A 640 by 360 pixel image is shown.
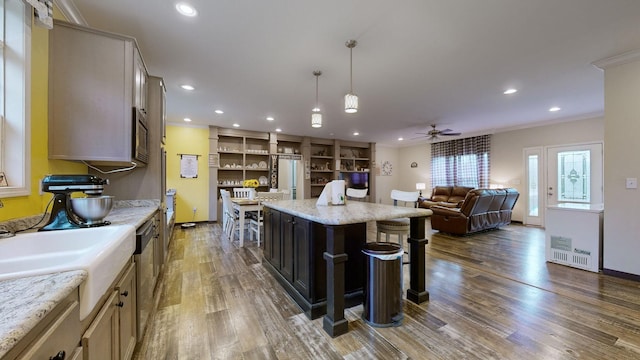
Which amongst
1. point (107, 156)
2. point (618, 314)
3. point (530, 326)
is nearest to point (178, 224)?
point (107, 156)

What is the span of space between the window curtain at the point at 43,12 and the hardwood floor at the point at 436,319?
89.3 inches

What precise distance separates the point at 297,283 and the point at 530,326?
1956 millimetres

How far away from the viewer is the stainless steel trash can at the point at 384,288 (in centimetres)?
202

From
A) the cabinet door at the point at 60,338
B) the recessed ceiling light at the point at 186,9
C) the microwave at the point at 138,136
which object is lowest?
the cabinet door at the point at 60,338

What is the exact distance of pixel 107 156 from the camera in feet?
6.70

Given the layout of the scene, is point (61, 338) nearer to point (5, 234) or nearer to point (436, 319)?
point (5, 234)

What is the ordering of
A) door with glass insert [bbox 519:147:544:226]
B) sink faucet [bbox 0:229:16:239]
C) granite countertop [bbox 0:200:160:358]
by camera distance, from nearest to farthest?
granite countertop [bbox 0:200:160:358], sink faucet [bbox 0:229:16:239], door with glass insert [bbox 519:147:544:226]

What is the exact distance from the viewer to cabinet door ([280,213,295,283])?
254cm

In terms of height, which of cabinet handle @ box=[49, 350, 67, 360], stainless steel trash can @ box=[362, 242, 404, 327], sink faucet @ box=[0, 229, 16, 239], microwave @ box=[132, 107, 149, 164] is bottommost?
stainless steel trash can @ box=[362, 242, 404, 327]

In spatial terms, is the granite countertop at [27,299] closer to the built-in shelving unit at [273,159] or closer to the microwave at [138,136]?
the microwave at [138,136]

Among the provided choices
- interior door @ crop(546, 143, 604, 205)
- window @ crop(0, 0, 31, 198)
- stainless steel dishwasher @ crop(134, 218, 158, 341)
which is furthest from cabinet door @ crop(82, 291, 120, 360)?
interior door @ crop(546, 143, 604, 205)

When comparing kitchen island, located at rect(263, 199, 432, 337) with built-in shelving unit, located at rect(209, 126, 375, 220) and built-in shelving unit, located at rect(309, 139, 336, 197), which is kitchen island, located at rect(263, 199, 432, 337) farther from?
built-in shelving unit, located at rect(309, 139, 336, 197)

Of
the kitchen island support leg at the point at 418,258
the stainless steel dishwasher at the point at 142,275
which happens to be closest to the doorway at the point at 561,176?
the kitchen island support leg at the point at 418,258

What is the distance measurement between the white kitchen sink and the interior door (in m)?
7.77
